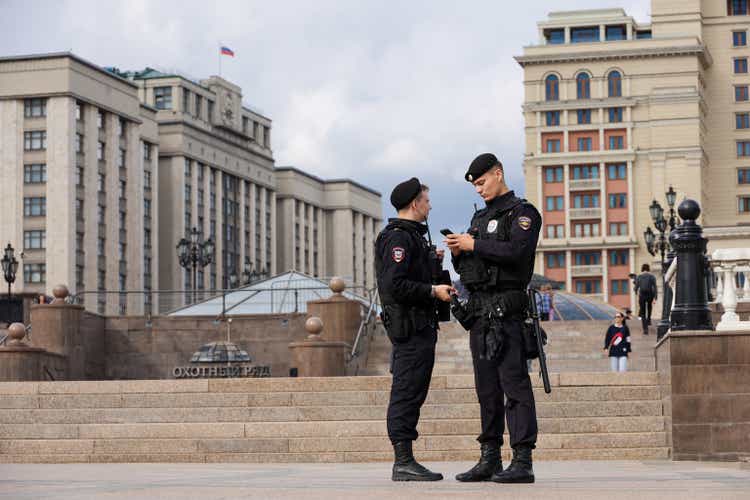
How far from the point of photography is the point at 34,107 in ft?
276

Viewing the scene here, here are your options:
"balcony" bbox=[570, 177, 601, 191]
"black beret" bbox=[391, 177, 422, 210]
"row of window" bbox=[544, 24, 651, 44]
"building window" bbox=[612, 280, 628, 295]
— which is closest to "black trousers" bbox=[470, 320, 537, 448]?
"black beret" bbox=[391, 177, 422, 210]

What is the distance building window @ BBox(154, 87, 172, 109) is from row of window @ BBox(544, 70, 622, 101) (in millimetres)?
26938

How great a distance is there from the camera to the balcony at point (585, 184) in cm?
10125

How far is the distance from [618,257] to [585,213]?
13.3 ft

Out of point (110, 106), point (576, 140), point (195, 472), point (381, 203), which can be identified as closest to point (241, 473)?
point (195, 472)

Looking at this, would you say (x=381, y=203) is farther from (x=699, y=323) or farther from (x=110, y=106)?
(x=699, y=323)

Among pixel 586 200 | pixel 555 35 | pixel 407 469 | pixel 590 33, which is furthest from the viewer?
pixel 555 35

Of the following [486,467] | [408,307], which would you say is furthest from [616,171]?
[486,467]

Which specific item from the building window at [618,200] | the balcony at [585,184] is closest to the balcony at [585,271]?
the building window at [618,200]

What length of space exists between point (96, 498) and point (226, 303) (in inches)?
1127

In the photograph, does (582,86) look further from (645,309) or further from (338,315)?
(338,315)

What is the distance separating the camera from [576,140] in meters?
101

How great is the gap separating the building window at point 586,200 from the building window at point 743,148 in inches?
440

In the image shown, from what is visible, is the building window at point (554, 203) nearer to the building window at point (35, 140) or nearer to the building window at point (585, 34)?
the building window at point (585, 34)
